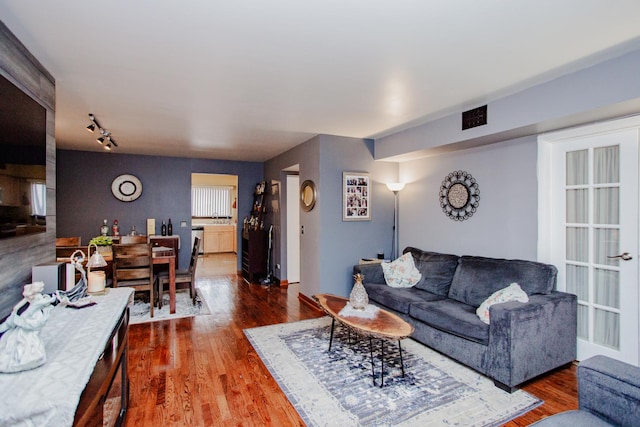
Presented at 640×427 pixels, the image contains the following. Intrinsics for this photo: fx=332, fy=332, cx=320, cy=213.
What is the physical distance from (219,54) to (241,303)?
365 centimetres

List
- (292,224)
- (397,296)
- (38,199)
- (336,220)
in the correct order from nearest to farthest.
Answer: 1. (38,199)
2. (397,296)
3. (336,220)
4. (292,224)

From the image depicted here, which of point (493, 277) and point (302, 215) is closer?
point (493, 277)

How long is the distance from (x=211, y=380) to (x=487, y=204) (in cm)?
330

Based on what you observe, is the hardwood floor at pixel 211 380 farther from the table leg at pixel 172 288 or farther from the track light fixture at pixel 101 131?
the track light fixture at pixel 101 131

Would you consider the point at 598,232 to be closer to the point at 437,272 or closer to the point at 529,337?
the point at 529,337

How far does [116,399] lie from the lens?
6.52ft

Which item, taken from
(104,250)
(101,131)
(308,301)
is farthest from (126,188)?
(308,301)

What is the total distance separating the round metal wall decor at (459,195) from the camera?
3.89 m

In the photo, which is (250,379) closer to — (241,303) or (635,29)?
(241,303)

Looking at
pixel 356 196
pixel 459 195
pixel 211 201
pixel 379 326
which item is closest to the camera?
pixel 379 326

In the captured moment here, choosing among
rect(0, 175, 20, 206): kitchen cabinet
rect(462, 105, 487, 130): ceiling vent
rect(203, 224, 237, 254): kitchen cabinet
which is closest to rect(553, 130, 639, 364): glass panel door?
rect(462, 105, 487, 130): ceiling vent

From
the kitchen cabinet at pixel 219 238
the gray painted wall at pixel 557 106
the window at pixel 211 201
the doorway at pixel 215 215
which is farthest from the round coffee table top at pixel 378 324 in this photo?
the window at pixel 211 201

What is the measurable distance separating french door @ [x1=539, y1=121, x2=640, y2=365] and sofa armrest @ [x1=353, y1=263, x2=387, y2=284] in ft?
6.04

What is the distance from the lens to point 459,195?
4.07 meters
